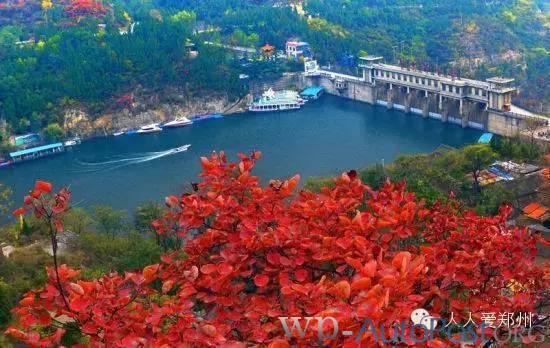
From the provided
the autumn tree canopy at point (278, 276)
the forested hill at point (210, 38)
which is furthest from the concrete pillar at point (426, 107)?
the autumn tree canopy at point (278, 276)

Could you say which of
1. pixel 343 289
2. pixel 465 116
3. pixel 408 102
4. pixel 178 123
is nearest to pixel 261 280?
pixel 343 289

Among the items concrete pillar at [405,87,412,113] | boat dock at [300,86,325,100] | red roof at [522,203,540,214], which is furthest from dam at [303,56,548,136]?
red roof at [522,203,540,214]

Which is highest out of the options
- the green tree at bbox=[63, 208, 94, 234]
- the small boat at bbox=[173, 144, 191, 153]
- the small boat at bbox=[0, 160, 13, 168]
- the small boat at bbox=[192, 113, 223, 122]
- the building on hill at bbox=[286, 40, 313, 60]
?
the building on hill at bbox=[286, 40, 313, 60]

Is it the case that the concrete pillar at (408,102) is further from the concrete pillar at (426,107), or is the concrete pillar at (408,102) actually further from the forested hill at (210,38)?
the forested hill at (210,38)

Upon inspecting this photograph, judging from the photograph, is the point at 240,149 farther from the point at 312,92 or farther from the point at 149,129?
the point at 312,92

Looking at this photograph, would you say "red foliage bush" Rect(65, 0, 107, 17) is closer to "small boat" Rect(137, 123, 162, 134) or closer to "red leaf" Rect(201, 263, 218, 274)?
"small boat" Rect(137, 123, 162, 134)

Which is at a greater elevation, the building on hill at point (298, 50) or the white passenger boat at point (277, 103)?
the building on hill at point (298, 50)
